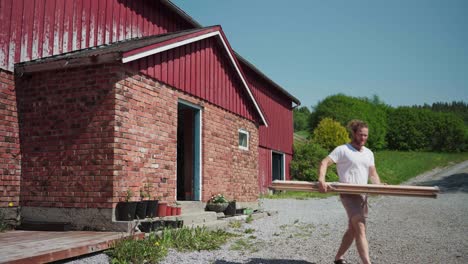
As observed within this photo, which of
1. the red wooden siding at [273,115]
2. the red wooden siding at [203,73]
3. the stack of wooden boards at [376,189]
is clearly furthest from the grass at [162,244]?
the red wooden siding at [273,115]

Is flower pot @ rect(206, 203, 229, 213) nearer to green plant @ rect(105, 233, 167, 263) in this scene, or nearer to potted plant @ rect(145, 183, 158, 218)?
potted plant @ rect(145, 183, 158, 218)

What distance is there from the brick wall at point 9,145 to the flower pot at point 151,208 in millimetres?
2437

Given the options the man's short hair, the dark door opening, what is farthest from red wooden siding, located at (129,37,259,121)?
the dark door opening

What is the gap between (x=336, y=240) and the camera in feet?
24.6

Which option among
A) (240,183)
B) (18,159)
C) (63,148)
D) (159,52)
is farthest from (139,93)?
(240,183)

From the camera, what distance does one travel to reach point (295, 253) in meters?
6.29

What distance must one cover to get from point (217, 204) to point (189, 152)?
1786 millimetres

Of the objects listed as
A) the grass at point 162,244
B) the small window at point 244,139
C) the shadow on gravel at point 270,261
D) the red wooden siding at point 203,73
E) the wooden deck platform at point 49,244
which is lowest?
the shadow on gravel at point 270,261

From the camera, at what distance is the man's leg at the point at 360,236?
4398 mm

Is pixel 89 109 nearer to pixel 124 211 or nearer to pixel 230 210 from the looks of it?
pixel 124 211

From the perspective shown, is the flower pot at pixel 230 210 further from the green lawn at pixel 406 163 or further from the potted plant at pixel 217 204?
the green lawn at pixel 406 163

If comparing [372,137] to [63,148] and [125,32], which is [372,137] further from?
[63,148]

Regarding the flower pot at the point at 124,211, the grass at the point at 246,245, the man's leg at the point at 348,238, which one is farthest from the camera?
the flower pot at the point at 124,211

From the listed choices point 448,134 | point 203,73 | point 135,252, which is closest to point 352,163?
point 135,252
